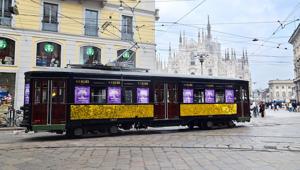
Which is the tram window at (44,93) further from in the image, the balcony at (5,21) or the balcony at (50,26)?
the balcony at (50,26)

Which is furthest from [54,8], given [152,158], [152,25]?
[152,158]

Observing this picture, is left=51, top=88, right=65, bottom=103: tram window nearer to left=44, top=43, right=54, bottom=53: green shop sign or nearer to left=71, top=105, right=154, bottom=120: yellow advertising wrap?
left=71, top=105, right=154, bottom=120: yellow advertising wrap

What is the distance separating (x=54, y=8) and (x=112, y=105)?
1155 cm

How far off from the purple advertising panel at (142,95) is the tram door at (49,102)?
361 cm

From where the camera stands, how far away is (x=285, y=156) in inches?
356

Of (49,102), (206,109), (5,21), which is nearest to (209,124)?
(206,109)

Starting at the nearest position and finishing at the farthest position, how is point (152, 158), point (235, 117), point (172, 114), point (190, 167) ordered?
1. point (190, 167)
2. point (152, 158)
3. point (172, 114)
4. point (235, 117)

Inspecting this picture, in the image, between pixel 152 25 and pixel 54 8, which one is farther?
pixel 152 25

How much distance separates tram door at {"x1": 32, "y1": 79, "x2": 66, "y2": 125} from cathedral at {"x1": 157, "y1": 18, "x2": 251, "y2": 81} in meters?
81.8

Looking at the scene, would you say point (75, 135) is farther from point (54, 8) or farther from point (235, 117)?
point (54, 8)

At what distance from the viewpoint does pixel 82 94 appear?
47.2 feet

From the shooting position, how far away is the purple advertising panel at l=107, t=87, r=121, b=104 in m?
15.1

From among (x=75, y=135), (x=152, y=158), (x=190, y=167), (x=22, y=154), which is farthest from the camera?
(x=75, y=135)

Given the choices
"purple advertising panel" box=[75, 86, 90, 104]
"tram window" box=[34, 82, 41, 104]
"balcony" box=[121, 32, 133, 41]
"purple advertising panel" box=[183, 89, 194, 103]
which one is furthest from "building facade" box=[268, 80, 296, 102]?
"tram window" box=[34, 82, 41, 104]
